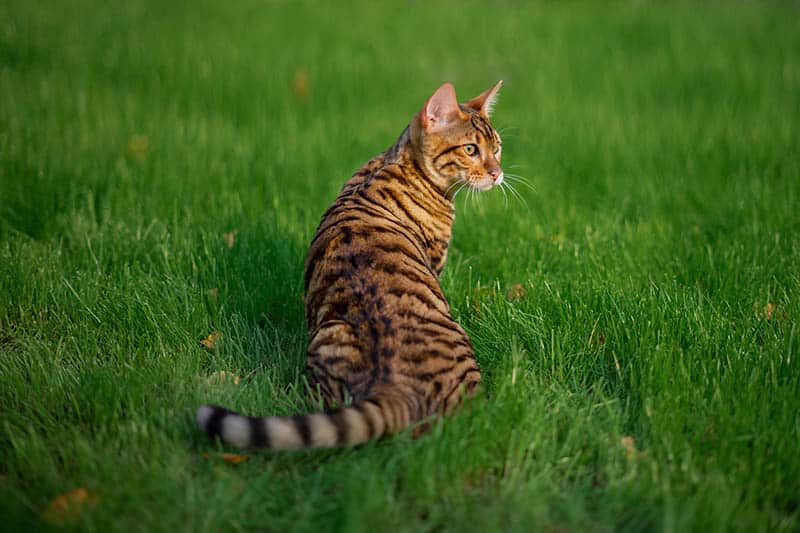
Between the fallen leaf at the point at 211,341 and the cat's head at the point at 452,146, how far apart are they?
4.33 feet

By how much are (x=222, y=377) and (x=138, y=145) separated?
10.8 ft

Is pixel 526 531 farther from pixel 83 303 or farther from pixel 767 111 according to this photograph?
pixel 767 111

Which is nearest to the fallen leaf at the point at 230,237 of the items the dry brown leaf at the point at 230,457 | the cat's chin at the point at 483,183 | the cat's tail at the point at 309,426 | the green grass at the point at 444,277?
the green grass at the point at 444,277

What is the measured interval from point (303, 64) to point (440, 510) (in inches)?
242

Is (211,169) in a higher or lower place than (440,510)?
higher

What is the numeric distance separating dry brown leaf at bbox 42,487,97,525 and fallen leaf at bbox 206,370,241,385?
728 millimetres

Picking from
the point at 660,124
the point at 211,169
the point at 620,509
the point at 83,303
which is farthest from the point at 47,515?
the point at 660,124

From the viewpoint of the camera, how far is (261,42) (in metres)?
7.88

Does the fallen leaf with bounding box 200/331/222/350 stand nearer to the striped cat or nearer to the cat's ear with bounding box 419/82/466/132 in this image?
the striped cat

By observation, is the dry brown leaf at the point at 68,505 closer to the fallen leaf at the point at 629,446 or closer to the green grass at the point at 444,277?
the green grass at the point at 444,277

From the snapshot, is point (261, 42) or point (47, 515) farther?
point (261, 42)

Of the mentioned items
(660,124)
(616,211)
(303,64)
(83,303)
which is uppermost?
(303,64)

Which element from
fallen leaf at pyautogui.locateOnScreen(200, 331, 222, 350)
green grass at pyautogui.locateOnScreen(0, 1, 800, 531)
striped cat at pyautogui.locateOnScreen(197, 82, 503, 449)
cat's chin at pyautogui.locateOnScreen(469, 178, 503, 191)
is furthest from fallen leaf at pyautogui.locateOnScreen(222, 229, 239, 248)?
cat's chin at pyautogui.locateOnScreen(469, 178, 503, 191)

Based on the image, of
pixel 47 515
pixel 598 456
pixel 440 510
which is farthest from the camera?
pixel 598 456
